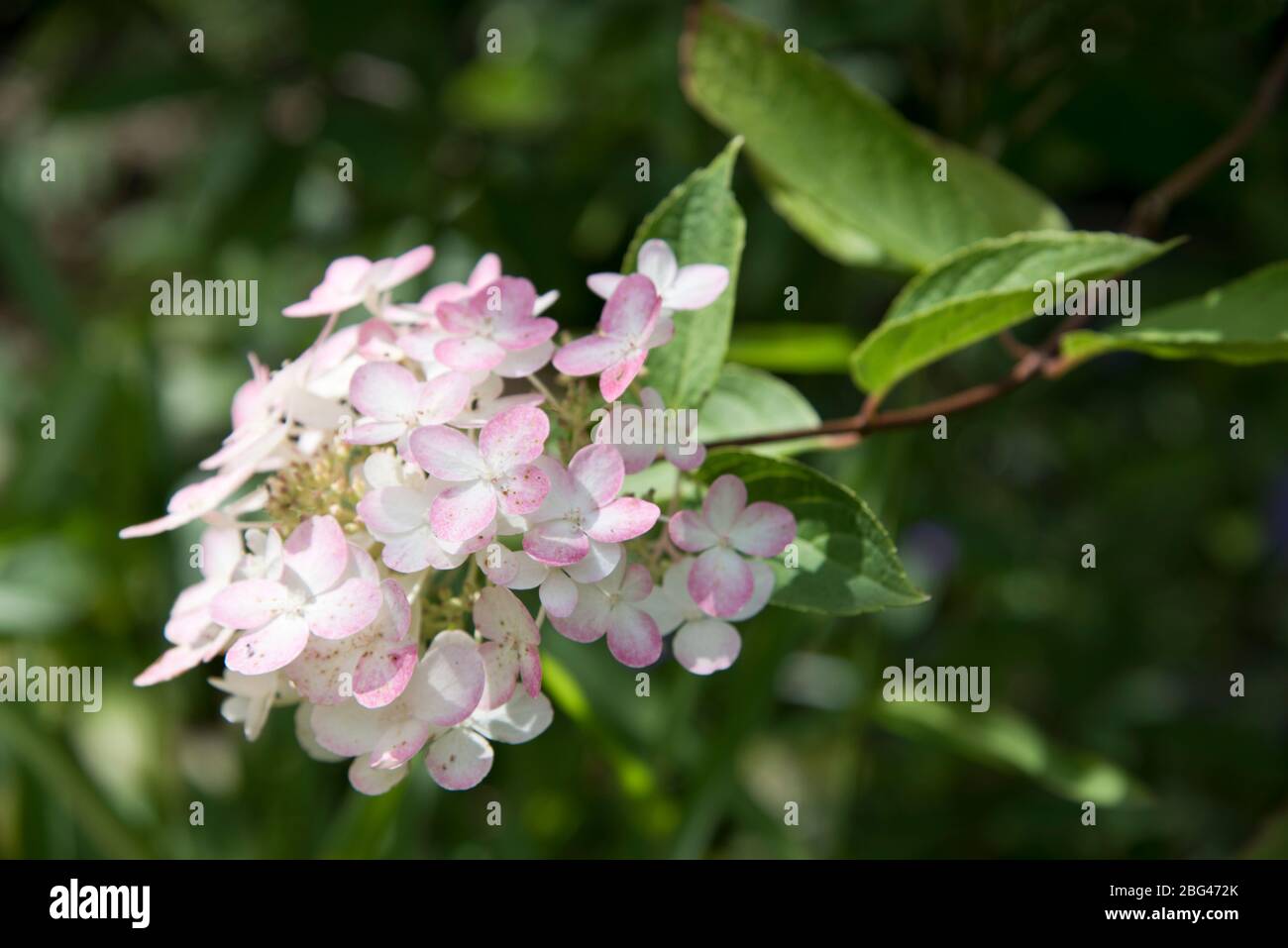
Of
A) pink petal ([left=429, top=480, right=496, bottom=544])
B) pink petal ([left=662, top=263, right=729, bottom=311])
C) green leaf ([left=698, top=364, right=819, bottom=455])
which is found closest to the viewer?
pink petal ([left=429, top=480, right=496, bottom=544])

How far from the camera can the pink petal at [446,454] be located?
62cm

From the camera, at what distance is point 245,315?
1.75 meters

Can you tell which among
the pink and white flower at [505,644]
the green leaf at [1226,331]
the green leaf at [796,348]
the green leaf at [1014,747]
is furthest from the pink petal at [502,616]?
the green leaf at [1014,747]

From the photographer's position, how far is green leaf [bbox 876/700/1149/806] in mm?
1125

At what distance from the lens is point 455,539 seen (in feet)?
1.98

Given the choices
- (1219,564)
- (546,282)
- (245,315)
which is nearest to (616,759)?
(546,282)

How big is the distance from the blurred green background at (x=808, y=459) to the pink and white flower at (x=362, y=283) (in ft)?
Result: 1.52

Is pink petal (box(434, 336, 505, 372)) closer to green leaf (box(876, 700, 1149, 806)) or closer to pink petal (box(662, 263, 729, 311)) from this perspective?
pink petal (box(662, 263, 729, 311))

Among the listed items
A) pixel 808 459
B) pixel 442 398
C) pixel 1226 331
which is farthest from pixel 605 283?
pixel 808 459

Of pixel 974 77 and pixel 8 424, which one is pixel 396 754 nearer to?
pixel 974 77

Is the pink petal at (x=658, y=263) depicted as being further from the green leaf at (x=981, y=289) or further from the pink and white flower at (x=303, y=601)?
the pink and white flower at (x=303, y=601)

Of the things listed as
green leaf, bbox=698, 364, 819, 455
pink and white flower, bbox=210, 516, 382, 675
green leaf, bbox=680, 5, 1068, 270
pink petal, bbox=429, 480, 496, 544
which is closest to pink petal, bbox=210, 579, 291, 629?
pink and white flower, bbox=210, 516, 382, 675

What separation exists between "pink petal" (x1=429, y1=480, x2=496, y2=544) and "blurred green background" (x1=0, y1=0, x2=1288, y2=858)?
0.53 meters

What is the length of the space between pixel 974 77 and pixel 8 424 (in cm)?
177
